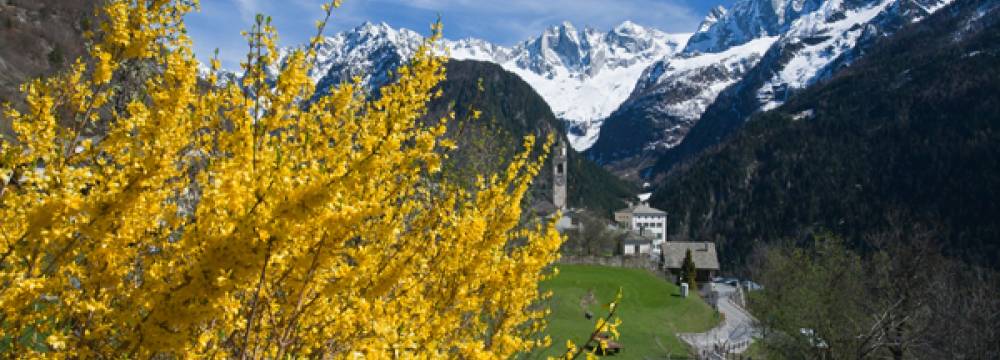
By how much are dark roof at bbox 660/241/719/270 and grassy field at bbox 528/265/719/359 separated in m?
24.9

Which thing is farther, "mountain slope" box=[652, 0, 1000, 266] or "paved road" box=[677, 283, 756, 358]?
"mountain slope" box=[652, 0, 1000, 266]

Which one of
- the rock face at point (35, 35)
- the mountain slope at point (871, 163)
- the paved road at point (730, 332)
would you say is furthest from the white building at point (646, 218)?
the rock face at point (35, 35)

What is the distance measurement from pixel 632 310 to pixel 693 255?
1517 inches

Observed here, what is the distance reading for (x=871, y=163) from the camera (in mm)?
146625

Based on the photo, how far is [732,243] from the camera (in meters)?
148

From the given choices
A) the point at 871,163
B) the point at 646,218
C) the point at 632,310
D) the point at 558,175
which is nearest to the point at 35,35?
the point at 558,175

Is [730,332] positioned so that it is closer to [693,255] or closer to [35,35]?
[693,255]

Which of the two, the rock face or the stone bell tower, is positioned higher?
the rock face

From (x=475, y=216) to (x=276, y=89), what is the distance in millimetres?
1774

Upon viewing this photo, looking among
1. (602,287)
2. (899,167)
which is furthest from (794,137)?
(602,287)

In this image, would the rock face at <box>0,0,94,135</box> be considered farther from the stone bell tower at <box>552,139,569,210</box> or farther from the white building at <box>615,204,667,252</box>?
the white building at <box>615,204,667,252</box>

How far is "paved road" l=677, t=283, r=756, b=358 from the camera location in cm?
3359

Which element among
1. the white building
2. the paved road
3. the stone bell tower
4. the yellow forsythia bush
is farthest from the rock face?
the white building

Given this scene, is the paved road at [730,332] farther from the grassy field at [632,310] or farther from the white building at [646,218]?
the white building at [646,218]
